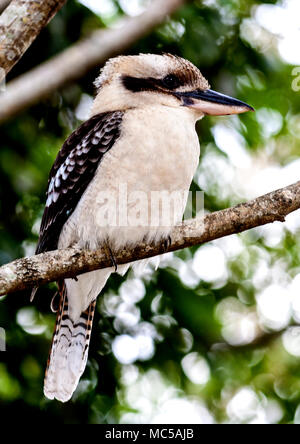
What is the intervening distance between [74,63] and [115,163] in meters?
0.62

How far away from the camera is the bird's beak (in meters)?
3.46

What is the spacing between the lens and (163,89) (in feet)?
11.6

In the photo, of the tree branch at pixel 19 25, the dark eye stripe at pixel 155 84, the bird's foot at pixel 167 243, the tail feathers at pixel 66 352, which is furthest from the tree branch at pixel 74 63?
the tail feathers at pixel 66 352

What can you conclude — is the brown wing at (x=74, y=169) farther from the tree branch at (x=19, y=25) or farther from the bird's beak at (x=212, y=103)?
the tree branch at (x=19, y=25)

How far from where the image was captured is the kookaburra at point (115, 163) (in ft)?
10.6

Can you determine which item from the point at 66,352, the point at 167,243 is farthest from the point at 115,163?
the point at 66,352

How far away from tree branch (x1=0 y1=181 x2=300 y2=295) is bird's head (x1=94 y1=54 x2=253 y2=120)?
729 mm

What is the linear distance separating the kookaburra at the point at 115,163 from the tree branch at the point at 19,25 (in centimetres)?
75

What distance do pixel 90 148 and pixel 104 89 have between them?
446mm
